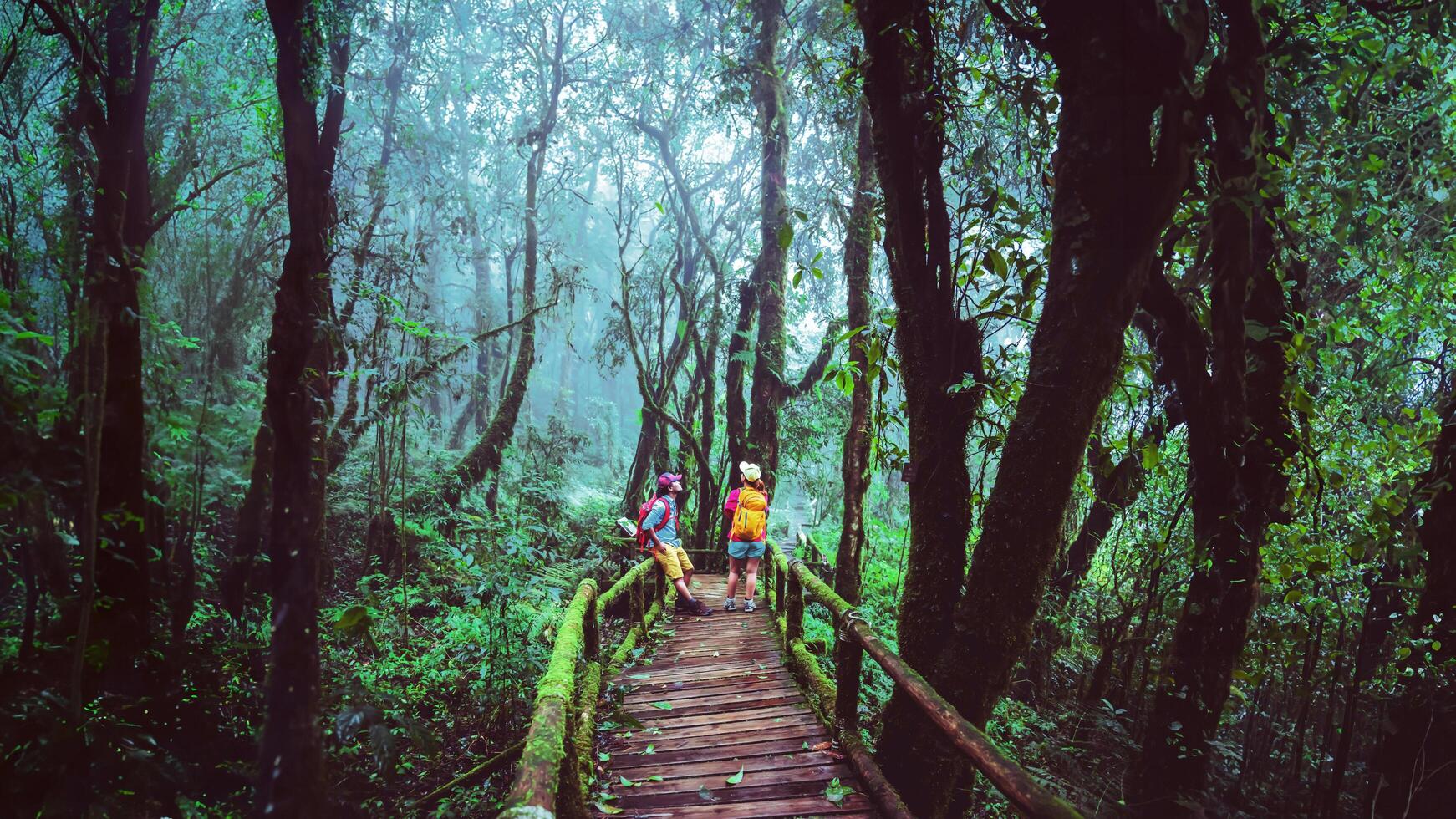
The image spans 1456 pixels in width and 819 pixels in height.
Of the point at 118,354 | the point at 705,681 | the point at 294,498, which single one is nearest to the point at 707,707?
the point at 705,681

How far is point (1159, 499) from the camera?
691 cm

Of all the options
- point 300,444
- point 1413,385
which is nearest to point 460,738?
point 300,444

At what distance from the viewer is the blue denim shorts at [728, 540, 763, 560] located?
8.52 m

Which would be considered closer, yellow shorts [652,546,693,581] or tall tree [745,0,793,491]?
yellow shorts [652,546,693,581]

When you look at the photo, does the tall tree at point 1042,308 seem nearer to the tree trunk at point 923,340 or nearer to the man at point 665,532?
the tree trunk at point 923,340

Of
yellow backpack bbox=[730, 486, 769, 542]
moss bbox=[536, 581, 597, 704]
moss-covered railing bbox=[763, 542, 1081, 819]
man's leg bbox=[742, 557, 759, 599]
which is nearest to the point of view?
moss-covered railing bbox=[763, 542, 1081, 819]

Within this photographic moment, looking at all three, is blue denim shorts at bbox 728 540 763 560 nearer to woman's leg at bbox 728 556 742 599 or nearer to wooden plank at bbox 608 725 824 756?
woman's leg at bbox 728 556 742 599

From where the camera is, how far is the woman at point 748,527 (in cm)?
834

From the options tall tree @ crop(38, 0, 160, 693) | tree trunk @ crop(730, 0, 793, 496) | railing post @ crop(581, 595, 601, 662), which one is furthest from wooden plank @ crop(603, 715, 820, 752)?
tree trunk @ crop(730, 0, 793, 496)

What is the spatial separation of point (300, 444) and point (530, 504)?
37.2 feet

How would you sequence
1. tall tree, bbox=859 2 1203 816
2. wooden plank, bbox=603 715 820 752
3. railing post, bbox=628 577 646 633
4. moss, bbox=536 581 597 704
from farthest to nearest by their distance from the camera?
1. railing post, bbox=628 577 646 633
2. wooden plank, bbox=603 715 820 752
3. moss, bbox=536 581 597 704
4. tall tree, bbox=859 2 1203 816

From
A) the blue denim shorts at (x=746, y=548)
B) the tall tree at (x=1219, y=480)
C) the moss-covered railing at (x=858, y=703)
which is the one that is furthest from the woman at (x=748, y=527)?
the tall tree at (x=1219, y=480)

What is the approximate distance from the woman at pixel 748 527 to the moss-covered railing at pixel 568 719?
1.60 metres

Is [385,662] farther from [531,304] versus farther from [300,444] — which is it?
[531,304]
